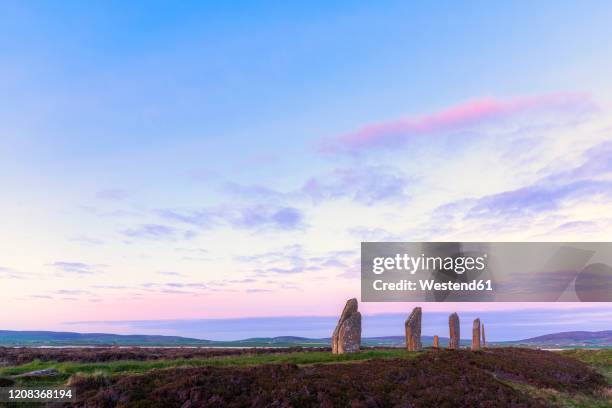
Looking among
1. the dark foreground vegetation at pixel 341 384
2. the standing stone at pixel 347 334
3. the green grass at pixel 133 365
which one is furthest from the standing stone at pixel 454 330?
the dark foreground vegetation at pixel 341 384

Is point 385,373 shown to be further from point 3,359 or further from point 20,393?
point 3,359

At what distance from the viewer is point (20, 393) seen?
75.0 feet

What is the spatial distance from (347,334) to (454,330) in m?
16.1

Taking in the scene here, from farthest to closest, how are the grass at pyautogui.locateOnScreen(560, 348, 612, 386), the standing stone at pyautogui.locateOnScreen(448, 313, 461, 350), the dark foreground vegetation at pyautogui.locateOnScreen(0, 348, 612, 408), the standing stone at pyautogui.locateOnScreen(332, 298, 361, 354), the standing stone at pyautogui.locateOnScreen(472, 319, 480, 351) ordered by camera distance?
the standing stone at pyautogui.locateOnScreen(472, 319, 480, 351) < the standing stone at pyautogui.locateOnScreen(448, 313, 461, 350) < the grass at pyautogui.locateOnScreen(560, 348, 612, 386) < the standing stone at pyautogui.locateOnScreen(332, 298, 361, 354) < the dark foreground vegetation at pyautogui.locateOnScreen(0, 348, 612, 408)

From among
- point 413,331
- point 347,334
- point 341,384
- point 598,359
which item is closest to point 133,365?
point 341,384

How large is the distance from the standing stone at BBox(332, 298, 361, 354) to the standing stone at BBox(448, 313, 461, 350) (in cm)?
1474

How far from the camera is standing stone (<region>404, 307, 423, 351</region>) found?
141 ft

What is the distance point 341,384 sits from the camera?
2219cm

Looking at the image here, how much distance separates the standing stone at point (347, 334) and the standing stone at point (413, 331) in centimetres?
719

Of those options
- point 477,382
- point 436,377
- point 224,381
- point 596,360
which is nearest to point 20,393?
point 224,381

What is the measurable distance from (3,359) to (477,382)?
33438mm

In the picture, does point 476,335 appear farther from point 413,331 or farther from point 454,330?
point 413,331

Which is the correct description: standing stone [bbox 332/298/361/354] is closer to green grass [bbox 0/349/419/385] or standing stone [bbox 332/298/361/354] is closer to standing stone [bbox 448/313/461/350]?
green grass [bbox 0/349/419/385]

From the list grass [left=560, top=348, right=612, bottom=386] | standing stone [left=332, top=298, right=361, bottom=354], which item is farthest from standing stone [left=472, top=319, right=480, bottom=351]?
standing stone [left=332, top=298, right=361, bottom=354]
